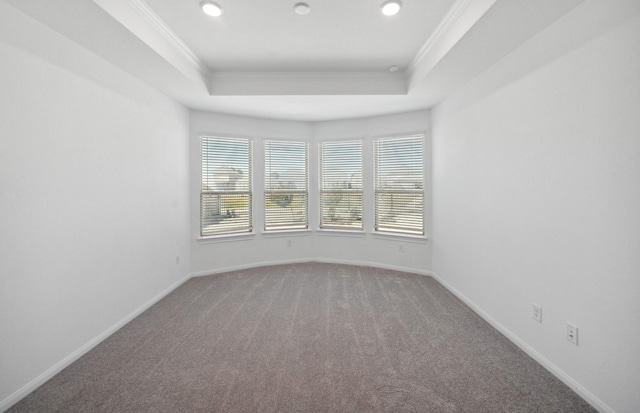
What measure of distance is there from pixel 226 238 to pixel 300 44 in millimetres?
3086

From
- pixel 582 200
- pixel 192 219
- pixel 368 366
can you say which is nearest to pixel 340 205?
pixel 192 219

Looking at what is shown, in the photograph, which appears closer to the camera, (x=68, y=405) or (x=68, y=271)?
(x=68, y=405)

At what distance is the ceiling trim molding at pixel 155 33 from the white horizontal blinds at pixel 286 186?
74.2 inches

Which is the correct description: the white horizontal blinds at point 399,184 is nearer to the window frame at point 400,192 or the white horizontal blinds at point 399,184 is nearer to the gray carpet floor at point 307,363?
the window frame at point 400,192

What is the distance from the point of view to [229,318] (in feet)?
9.68

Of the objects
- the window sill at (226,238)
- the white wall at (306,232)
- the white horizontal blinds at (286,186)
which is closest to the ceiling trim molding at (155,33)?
the white wall at (306,232)

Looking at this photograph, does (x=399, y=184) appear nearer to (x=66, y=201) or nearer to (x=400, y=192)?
(x=400, y=192)

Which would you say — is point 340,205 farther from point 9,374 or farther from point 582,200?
point 9,374

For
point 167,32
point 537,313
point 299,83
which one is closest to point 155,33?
point 167,32

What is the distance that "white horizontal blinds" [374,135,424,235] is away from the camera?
14.5ft

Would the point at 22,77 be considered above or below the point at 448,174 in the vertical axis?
above

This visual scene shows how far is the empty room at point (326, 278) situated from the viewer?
1.75 metres

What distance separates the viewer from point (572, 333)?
75.3 inches

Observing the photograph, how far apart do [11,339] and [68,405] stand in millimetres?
573
